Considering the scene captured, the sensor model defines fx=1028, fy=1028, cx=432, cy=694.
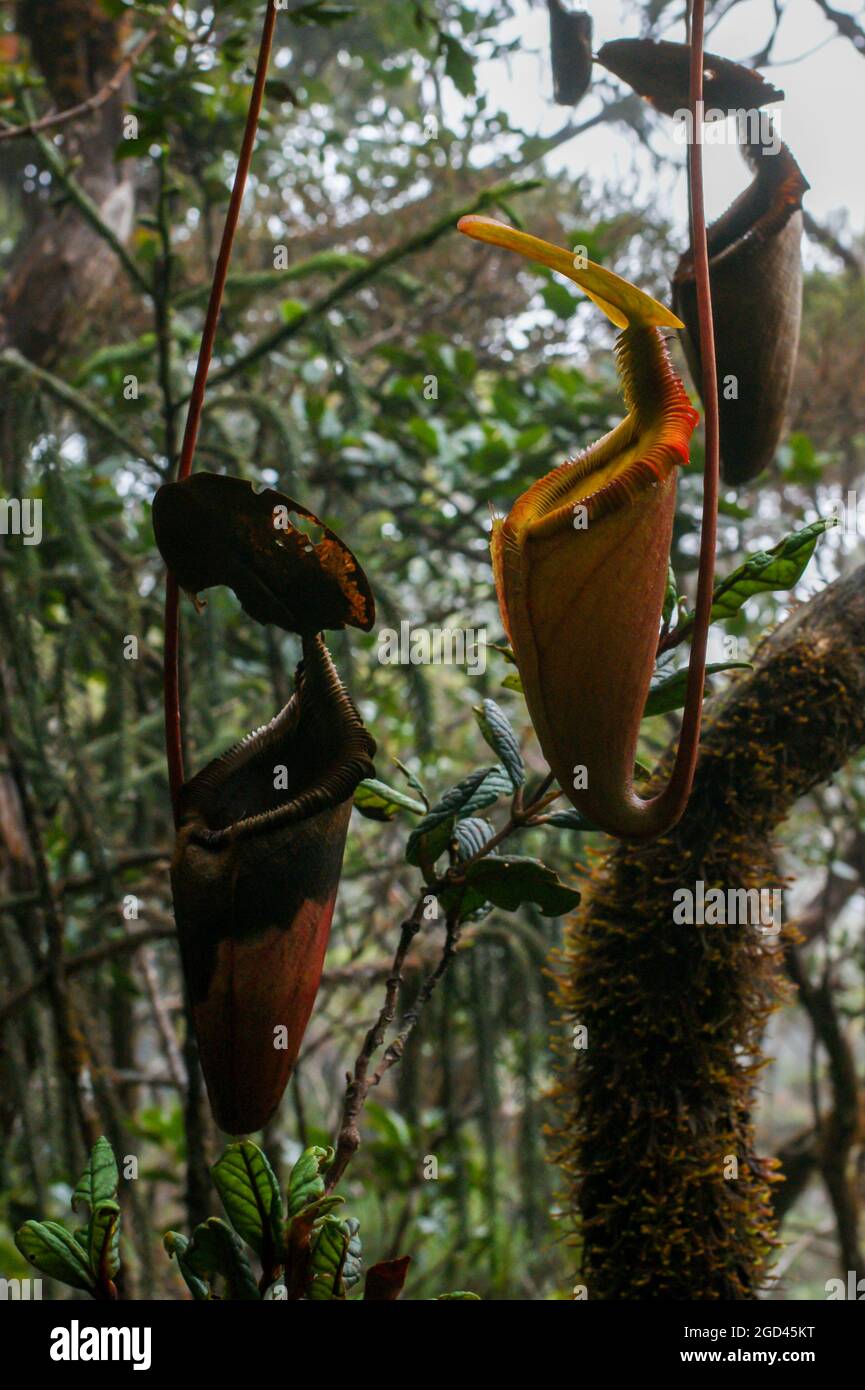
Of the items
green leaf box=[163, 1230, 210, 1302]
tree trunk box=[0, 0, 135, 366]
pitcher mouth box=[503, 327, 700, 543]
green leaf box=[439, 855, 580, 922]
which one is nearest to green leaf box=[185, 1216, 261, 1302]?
green leaf box=[163, 1230, 210, 1302]

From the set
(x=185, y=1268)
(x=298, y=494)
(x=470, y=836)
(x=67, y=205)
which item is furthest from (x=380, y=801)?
(x=67, y=205)

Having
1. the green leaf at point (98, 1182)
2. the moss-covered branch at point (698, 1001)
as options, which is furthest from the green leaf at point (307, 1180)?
the moss-covered branch at point (698, 1001)

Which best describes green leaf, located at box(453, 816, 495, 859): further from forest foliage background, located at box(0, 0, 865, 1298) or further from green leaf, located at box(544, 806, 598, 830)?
forest foliage background, located at box(0, 0, 865, 1298)

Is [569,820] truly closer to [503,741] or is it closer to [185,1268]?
[503,741]

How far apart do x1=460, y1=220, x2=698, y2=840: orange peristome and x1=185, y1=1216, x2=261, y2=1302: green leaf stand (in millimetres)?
369

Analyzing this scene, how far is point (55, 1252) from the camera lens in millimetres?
647

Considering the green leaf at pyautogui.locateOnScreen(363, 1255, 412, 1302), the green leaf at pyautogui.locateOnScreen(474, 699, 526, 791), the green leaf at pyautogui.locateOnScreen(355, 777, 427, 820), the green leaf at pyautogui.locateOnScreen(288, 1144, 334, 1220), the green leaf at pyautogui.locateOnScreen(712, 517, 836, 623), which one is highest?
the green leaf at pyautogui.locateOnScreen(712, 517, 836, 623)

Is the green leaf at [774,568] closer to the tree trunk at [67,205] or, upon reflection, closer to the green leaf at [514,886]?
the green leaf at [514,886]

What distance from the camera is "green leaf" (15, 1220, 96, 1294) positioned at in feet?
2.10

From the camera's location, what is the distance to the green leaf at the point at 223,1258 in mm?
672

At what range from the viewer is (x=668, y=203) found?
3086 mm
